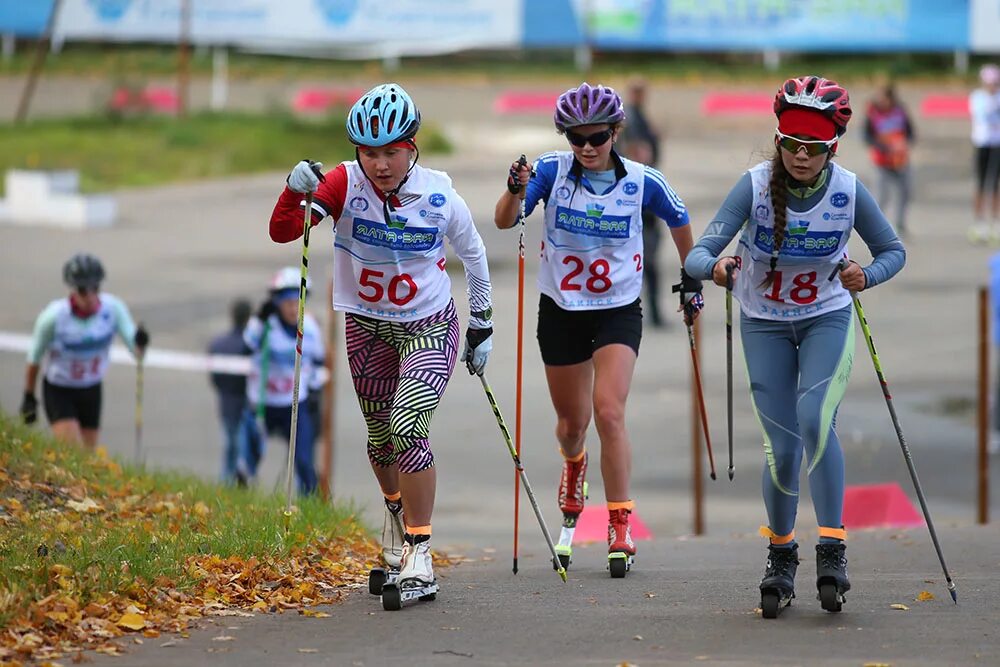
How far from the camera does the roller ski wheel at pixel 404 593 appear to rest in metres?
7.95

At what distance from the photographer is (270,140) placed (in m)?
30.1

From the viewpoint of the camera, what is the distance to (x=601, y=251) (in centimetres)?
927

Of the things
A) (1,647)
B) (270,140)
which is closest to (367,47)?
(270,140)

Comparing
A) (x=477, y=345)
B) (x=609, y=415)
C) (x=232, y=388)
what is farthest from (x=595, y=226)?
(x=232, y=388)

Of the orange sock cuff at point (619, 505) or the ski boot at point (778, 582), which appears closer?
the ski boot at point (778, 582)

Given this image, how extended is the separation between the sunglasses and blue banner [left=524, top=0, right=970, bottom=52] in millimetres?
26562

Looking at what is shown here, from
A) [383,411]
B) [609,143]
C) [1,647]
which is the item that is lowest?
[1,647]

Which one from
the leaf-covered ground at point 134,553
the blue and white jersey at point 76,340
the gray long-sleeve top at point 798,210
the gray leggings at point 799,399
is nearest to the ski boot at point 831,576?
the gray leggings at point 799,399

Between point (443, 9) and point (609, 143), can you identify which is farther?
point (443, 9)

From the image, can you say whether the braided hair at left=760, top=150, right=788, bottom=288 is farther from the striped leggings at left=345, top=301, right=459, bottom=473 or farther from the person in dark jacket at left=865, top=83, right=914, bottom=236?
the person in dark jacket at left=865, top=83, right=914, bottom=236

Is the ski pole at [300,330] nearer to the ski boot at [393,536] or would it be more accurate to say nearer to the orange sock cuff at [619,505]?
the ski boot at [393,536]

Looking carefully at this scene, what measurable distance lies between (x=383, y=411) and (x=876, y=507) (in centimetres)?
585

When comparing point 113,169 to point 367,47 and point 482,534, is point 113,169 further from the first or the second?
point 482,534

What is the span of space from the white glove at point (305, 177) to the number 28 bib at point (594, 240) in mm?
1707
